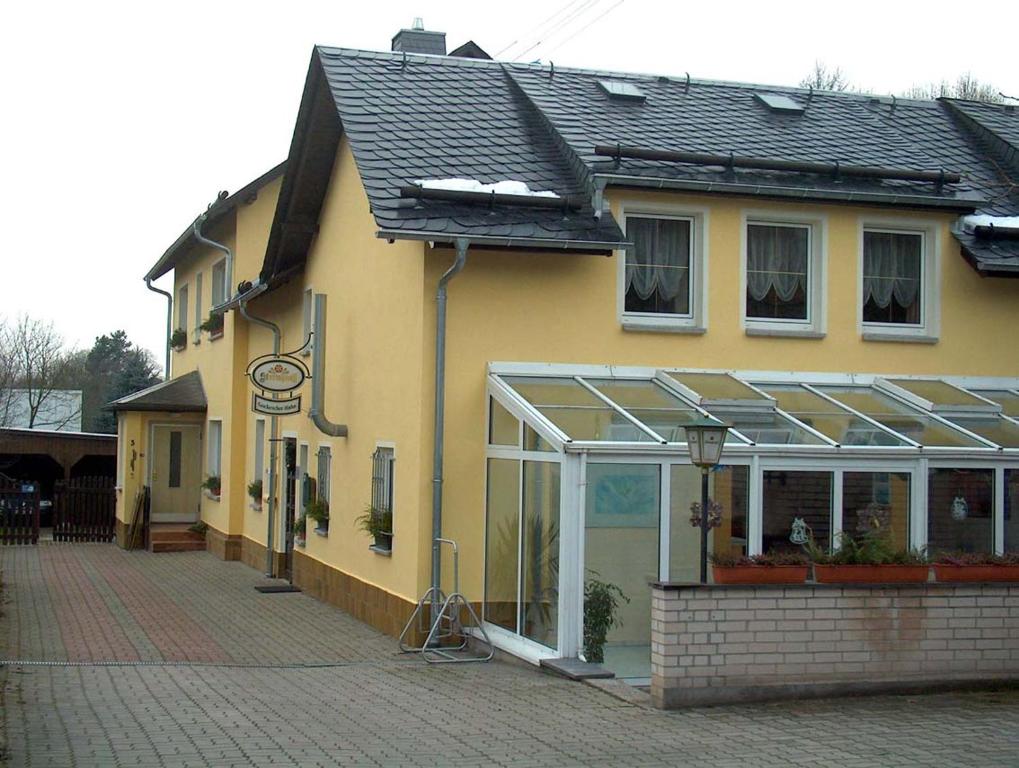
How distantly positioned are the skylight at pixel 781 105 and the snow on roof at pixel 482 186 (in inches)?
174

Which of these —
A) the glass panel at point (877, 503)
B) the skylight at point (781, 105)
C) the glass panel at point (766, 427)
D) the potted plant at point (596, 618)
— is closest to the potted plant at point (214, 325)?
the skylight at point (781, 105)

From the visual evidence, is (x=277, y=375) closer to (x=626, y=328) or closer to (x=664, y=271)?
(x=626, y=328)

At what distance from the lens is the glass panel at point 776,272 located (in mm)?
15211

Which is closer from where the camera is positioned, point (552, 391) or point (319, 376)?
point (552, 391)

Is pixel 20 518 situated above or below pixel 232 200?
below

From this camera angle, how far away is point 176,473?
28.5 m

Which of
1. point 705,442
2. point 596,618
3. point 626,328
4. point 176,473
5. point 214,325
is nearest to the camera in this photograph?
point 705,442

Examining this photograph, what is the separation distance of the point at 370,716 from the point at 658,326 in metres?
5.95

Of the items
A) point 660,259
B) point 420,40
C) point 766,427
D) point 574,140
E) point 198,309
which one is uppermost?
point 420,40

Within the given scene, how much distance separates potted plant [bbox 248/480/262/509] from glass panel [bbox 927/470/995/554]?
12.7 meters

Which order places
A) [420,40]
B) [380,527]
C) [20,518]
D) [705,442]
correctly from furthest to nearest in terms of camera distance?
[20,518] < [420,40] < [380,527] < [705,442]

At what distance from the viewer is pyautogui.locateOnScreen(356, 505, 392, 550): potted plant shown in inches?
591

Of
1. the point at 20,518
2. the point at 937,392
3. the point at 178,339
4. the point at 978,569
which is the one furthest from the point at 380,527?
the point at 178,339

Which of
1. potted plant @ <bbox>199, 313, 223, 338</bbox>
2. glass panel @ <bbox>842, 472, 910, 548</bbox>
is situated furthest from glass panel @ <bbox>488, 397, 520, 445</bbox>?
potted plant @ <bbox>199, 313, 223, 338</bbox>
